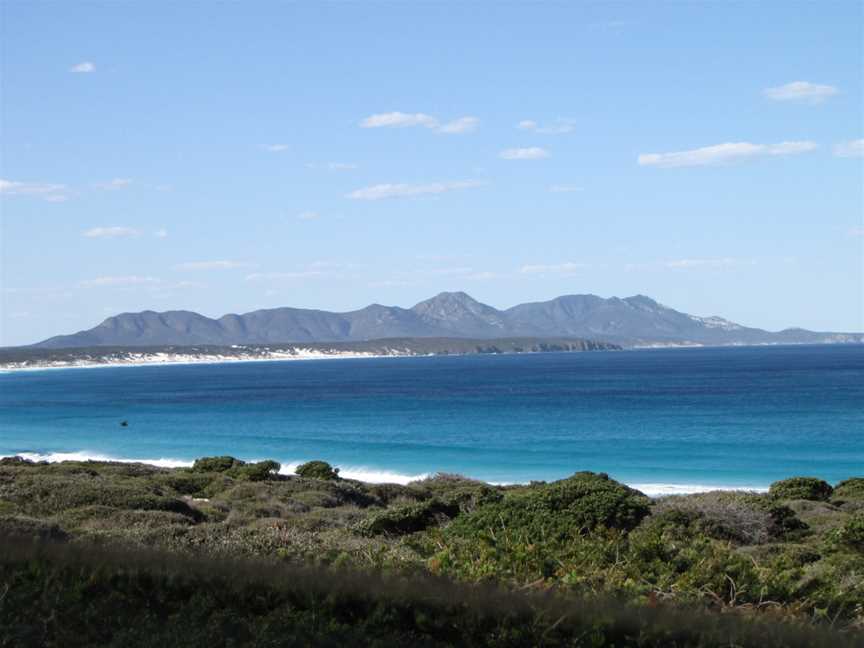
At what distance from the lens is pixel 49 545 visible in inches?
313

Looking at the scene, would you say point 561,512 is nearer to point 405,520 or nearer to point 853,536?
point 405,520

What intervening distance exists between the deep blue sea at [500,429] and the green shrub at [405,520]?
A: 91.6 ft

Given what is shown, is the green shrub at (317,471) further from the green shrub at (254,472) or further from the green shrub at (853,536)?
the green shrub at (853,536)

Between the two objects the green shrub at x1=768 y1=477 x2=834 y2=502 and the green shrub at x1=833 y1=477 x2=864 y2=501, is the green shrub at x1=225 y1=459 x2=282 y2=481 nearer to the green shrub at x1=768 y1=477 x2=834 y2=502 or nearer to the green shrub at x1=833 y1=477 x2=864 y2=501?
the green shrub at x1=768 y1=477 x2=834 y2=502

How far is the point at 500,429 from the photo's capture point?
7056 centimetres

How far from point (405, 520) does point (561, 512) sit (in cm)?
250

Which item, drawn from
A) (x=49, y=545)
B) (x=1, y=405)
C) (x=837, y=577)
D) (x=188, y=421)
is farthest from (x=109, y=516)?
(x=1, y=405)

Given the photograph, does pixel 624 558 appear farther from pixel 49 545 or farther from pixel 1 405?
pixel 1 405

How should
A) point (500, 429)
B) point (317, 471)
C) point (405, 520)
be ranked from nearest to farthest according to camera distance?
point (405, 520) → point (317, 471) → point (500, 429)

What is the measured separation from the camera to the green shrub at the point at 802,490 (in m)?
28.0

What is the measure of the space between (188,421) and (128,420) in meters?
5.65

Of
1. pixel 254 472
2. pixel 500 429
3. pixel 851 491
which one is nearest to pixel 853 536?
pixel 851 491

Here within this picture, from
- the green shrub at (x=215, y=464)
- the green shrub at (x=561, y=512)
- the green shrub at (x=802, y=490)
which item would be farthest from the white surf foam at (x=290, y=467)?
the green shrub at (x=561, y=512)

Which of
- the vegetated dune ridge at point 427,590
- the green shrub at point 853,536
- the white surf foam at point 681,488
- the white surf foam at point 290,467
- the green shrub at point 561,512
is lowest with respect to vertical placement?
the white surf foam at point 290,467
